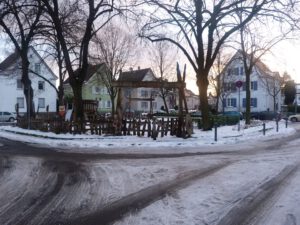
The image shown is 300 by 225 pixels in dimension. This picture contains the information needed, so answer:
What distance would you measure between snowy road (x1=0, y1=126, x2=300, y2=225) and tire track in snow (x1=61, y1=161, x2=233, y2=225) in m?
0.02

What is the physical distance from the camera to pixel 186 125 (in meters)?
23.8

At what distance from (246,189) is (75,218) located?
3.93 metres

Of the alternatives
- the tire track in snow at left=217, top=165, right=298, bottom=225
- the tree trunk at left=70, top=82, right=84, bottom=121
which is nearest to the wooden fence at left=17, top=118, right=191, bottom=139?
the tree trunk at left=70, top=82, right=84, bottom=121

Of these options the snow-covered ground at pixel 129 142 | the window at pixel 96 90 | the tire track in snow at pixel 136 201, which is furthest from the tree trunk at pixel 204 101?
the window at pixel 96 90

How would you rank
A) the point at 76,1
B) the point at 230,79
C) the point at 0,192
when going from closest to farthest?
the point at 0,192, the point at 76,1, the point at 230,79

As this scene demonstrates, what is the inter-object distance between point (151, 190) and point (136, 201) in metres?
1.06

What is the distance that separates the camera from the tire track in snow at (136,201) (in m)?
7.18

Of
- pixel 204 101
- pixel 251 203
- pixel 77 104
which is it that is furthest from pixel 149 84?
pixel 251 203

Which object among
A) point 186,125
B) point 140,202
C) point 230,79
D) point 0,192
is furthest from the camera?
point 230,79

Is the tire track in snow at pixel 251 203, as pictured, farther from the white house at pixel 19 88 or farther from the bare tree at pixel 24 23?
the white house at pixel 19 88

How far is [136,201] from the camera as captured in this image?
27.7 feet

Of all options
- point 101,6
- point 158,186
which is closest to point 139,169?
point 158,186

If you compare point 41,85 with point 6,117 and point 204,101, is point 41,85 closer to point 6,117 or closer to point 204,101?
point 6,117

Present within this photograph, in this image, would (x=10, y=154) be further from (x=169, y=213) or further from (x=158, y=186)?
(x=169, y=213)
